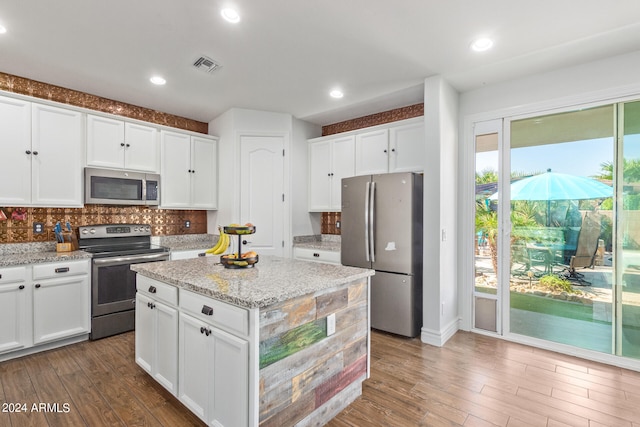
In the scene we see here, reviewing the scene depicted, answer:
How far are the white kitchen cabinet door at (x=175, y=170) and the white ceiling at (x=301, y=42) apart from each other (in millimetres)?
632

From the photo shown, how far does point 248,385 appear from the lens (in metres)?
1.47

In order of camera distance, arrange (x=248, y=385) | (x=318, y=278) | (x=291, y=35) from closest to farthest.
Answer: (x=248, y=385), (x=318, y=278), (x=291, y=35)

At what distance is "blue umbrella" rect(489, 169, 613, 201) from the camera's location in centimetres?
281

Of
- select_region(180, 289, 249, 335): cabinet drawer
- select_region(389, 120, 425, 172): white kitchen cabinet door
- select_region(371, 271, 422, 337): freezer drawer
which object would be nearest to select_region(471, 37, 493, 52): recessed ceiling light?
select_region(389, 120, 425, 172): white kitchen cabinet door

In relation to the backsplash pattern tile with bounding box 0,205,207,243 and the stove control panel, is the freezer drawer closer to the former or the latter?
the backsplash pattern tile with bounding box 0,205,207,243

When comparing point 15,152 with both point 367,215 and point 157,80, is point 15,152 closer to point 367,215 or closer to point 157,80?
point 157,80

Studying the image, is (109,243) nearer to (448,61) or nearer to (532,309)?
(448,61)

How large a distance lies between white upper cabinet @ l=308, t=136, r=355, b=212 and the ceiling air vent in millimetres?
1825

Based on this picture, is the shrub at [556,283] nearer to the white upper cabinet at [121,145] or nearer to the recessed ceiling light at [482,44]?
the recessed ceiling light at [482,44]

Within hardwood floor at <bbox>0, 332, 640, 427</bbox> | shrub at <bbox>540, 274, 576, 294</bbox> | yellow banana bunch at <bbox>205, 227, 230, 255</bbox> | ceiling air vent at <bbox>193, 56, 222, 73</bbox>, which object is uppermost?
ceiling air vent at <bbox>193, 56, 222, 73</bbox>

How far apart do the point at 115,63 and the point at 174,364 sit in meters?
2.59

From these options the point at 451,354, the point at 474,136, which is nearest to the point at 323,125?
the point at 474,136

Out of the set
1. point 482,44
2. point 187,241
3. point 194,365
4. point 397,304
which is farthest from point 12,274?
point 482,44

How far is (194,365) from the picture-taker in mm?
1793
